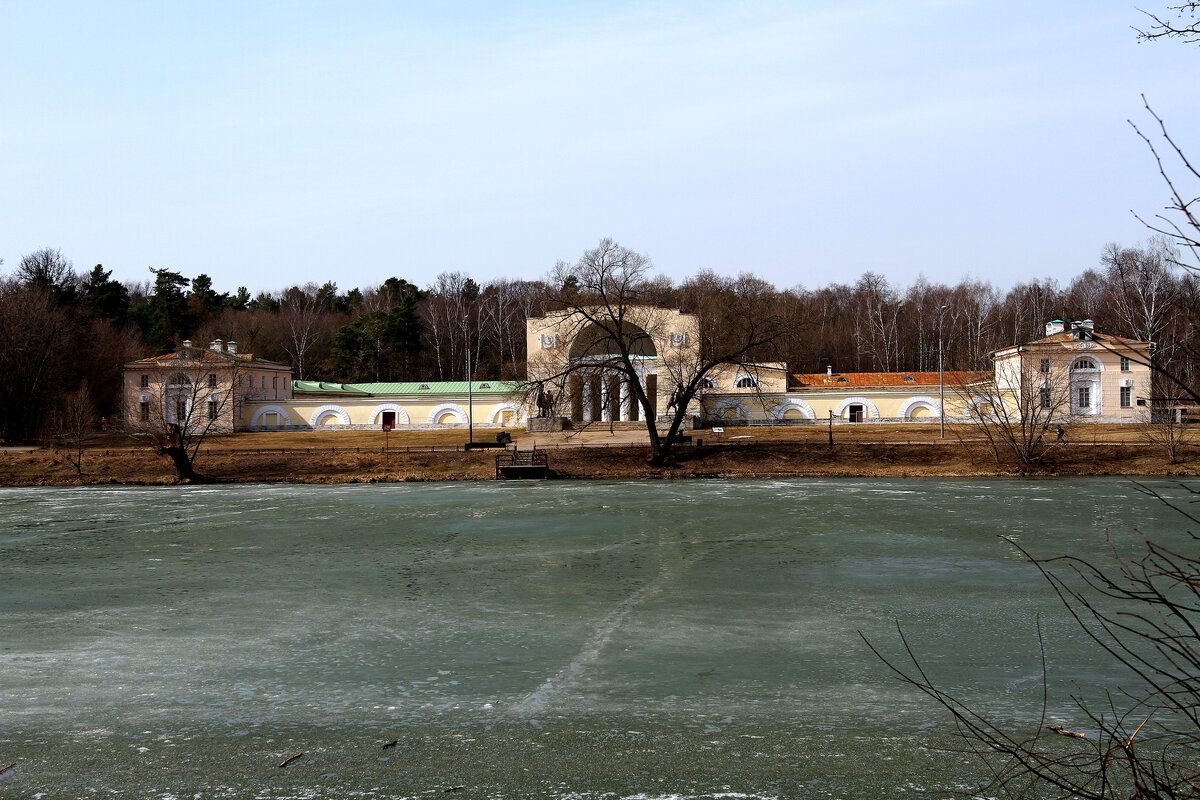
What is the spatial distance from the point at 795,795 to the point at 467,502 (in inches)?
1106

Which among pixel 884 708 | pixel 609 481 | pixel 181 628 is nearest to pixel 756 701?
pixel 884 708

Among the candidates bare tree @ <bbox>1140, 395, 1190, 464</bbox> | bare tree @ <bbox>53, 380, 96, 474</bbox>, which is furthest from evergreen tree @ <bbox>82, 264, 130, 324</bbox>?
bare tree @ <bbox>1140, 395, 1190, 464</bbox>

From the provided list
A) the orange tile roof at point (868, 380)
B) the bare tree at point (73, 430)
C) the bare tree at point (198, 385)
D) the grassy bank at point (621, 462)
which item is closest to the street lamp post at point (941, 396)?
the orange tile roof at point (868, 380)

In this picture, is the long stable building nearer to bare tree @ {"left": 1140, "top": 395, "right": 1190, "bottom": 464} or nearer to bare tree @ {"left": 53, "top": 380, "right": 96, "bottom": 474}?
bare tree @ {"left": 53, "top": 380, "right": 96, "bottom": 474}

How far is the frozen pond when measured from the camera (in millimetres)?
9359

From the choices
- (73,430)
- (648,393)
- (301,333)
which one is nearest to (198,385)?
(73,430)

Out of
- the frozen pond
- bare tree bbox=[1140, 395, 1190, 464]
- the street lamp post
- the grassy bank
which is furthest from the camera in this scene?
the street lamp post

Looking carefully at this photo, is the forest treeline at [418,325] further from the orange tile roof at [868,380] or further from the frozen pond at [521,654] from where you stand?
the frozen pond at [521,654]

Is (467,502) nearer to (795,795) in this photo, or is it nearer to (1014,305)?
(795,795)

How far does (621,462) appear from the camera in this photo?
49812mm

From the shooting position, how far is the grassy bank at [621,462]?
46312mm

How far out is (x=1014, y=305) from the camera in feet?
320

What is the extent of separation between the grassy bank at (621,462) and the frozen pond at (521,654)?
18009 millimetres

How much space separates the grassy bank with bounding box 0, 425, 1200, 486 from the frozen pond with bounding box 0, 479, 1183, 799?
18009 mm
